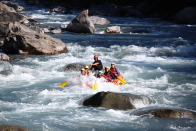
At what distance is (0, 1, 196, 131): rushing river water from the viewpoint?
820 cm

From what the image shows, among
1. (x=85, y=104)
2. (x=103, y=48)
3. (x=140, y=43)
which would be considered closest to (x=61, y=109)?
(x=85, y=104)

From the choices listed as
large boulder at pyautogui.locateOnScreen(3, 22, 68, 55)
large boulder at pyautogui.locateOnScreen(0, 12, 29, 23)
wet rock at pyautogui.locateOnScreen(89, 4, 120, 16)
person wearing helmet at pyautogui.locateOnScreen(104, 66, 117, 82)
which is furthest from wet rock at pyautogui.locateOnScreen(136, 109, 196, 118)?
wet rock at pyautogui.locateOnScreen(89, 4, 120, 16)

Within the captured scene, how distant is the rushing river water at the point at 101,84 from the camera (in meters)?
A: 8.20

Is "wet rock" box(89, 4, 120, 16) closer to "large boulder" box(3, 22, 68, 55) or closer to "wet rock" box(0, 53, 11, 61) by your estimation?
"large boulder" box(3, 22, 68, 55)

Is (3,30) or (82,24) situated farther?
(82,24)

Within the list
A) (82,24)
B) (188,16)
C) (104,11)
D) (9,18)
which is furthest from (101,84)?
(104,11)

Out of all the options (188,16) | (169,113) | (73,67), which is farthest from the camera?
(188,16)

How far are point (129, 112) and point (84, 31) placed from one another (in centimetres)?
1525

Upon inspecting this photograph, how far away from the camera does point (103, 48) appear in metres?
18.8

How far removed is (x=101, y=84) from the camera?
465 inches

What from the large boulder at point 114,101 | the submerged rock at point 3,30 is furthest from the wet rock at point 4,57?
the large boulder at point 114,101

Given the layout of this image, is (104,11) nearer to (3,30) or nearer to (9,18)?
(9,18)

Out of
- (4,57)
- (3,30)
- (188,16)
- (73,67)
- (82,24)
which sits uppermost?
(188,16)

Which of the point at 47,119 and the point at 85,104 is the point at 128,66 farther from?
the point at 47,119
